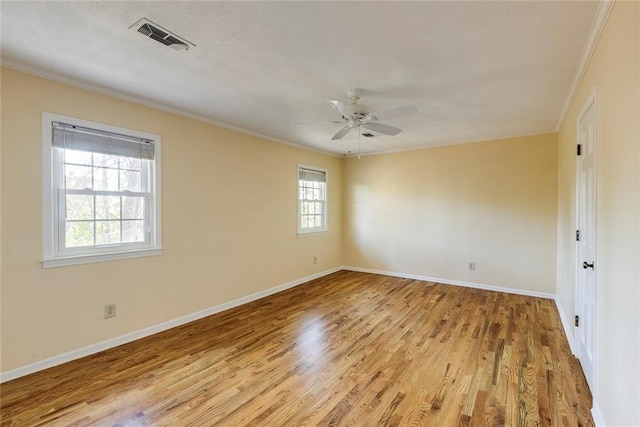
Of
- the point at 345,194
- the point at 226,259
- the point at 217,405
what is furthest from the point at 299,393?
the point at 345,194

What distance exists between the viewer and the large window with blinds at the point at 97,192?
259 centimetres

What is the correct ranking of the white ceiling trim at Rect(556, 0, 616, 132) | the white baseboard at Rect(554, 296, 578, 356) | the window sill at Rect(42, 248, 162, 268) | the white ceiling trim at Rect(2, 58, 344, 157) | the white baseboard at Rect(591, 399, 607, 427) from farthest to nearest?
the white baseboard at Rect(554, 296, 578, 356), the window sill at Rect(42, 248, 162, 268), the white ceiling trim at Rect(2, 58, 344, 157), the white baseboard at Rect(591, 399, 607, 427), the white ceiling trim at Rect(556, 0, 616, 132)

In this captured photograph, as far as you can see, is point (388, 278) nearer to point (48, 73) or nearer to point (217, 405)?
point (217, 405)

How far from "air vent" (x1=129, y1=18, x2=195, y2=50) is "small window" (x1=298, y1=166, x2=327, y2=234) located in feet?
11.3

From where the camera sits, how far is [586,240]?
8.04ft

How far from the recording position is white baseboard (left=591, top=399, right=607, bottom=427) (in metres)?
1.78

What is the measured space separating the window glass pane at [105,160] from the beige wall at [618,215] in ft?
12.7

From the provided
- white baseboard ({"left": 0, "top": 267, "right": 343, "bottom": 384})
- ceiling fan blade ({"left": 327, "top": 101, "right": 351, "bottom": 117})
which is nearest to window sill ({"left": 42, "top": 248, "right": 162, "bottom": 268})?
white baseboard ({"left": 0, "top": 267, "right": 343, "bottom": 384})

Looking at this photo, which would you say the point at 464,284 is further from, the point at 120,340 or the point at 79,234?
the point at 79,234

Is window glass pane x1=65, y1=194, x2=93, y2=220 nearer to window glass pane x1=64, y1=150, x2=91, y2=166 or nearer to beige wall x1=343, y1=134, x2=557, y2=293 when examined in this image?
window glass pane x1=64, y1=150, x2=91, y2=166

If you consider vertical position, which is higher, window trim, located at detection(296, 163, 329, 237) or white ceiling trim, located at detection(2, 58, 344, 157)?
white ceiling trim, located at detection(2, 58, 344, 157)

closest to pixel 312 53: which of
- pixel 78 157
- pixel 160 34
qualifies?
pixel 160 34

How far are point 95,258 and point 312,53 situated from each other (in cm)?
271

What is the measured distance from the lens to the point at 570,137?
316cm
